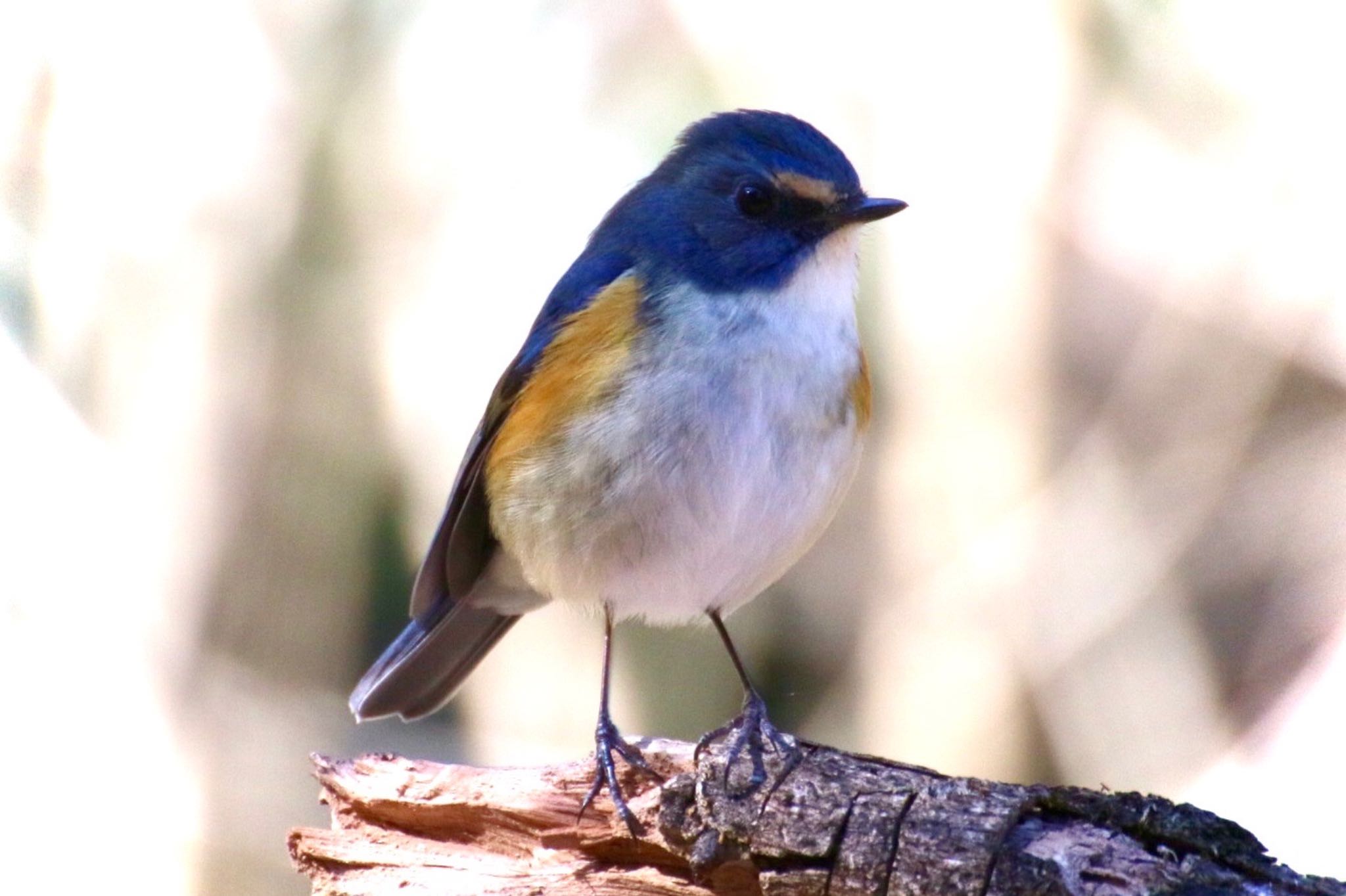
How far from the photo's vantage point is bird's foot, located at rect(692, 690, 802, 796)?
227 cm

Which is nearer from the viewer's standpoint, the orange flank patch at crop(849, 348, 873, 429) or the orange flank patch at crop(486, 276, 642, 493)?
the orange flank patch at crop(486, 276, 642, 493)

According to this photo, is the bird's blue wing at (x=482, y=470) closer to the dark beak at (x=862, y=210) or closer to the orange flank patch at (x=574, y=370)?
the orange flank patch at (x=574, y=370)

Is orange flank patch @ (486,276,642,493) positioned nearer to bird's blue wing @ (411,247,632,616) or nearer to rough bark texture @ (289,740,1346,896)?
bird's blue wing @ (411,247,632,616)

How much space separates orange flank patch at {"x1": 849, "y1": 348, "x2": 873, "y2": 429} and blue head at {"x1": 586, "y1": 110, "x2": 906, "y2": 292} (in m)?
0.26

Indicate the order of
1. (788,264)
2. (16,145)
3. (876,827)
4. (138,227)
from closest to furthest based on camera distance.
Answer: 1. (876,827)
2. (788,264)
3. (16,145)
4. (138,227)

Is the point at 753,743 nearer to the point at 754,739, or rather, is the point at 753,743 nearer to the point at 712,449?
the point at 754,739

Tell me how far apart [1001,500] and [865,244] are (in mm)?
1024

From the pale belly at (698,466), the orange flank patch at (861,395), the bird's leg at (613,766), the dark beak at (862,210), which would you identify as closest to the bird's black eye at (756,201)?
Result: the dark beak at (862,210)

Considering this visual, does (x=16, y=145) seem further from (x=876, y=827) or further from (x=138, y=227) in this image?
(x=876, y=827)

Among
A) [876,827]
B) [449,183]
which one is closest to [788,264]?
[876,827]

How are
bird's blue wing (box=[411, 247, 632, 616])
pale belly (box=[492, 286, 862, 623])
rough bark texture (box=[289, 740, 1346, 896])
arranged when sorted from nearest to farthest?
1. rough bark texture (box=[289, 740, 1346, 896])
2. pale belly (box=[492, 286, 862, 623])
3. bird's blue wing (box=[411, 247, 632, 616])

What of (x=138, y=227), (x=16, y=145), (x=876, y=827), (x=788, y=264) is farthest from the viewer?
(x=138, y=227)

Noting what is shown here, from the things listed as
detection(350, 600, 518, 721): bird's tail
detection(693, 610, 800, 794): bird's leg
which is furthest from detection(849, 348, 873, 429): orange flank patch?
detection(350, 600, 518, 721): bird's tail

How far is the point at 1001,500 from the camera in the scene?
4.88m
